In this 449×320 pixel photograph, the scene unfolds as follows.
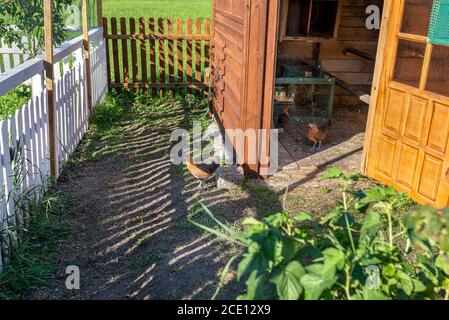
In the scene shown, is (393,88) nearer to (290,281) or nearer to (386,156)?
(386,156)

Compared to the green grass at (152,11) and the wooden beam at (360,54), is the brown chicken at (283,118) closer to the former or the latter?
the wooden beam at (360,54)

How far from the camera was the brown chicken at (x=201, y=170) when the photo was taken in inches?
202

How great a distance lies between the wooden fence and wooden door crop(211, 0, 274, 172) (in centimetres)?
228

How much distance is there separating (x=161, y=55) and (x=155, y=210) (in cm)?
583

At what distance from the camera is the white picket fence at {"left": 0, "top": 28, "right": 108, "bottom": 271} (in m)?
3.72

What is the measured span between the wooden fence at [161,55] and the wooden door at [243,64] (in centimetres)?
228

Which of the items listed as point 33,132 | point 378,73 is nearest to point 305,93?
point 378,73

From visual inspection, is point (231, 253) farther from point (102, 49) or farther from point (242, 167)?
point (102, 49)

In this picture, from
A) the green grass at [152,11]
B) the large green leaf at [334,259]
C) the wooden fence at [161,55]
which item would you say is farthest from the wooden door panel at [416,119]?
the green grass at [152,11]

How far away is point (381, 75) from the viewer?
17.6ft

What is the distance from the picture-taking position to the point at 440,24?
4.43 m

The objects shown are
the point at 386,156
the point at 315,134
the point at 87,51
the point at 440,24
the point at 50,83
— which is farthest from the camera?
the point at 87,51

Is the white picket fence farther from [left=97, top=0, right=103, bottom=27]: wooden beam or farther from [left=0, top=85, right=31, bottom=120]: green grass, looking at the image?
[left=97, top=0, right=103, bottom=27]: wooden beam
